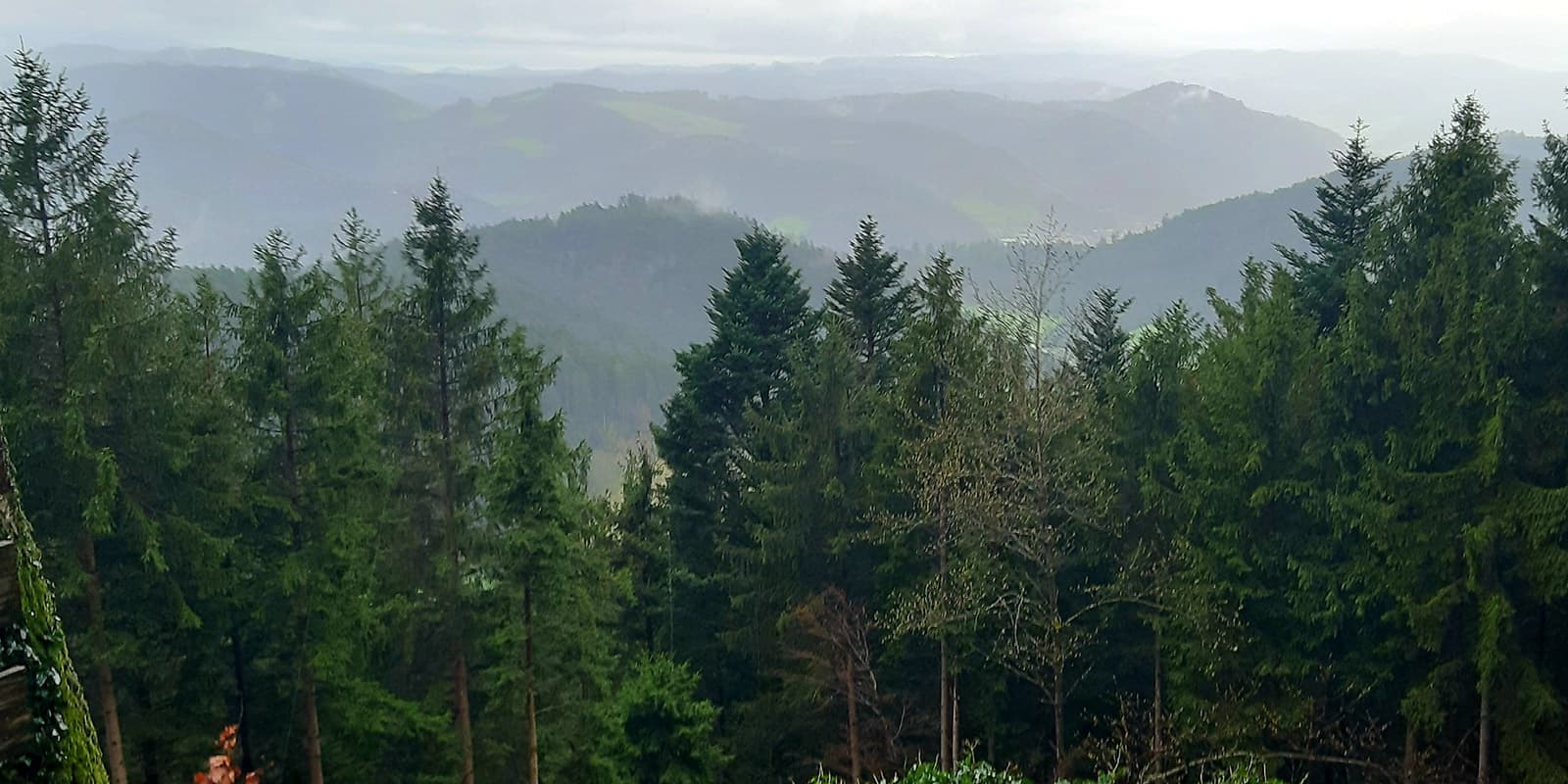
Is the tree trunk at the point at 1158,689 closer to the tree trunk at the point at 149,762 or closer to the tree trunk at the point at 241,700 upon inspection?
the tree trunk at the point at 241,700

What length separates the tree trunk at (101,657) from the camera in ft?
38.4

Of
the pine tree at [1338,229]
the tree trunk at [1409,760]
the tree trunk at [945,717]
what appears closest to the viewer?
the tree trunk at [1409,760]

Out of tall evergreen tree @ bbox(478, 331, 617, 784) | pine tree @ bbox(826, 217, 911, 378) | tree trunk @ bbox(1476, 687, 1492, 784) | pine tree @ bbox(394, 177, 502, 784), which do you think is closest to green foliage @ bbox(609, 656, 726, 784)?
tall evergreen tree @ bbox(478, 331, 617, 784)

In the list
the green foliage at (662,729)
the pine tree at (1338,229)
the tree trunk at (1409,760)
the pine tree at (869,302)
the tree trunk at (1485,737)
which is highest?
the pine tree at (1338,229)

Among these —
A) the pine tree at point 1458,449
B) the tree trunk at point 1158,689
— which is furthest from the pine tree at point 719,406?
the pine tree at point 1458,449

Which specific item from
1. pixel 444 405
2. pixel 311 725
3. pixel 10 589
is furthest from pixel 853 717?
pixel 10 589

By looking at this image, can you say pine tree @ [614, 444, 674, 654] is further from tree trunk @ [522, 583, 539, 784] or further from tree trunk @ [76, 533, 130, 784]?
tree trunk @ [76, 533, 130, 784]

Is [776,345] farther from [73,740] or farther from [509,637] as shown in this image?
[73,740]

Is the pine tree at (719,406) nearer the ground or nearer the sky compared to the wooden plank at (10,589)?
nearer the ground

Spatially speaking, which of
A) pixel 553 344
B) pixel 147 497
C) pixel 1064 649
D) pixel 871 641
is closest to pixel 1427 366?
pixel 1064 649

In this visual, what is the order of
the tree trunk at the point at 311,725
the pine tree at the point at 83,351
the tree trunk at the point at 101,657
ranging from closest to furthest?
1. the pine tree at the point at 83,351
2. the tree trunk at the point at 101,657
3. the tree trunk at the point at 311,725

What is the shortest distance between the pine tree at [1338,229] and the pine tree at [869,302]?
762cm

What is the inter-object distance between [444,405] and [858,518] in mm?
7055

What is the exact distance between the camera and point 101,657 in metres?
11.7
